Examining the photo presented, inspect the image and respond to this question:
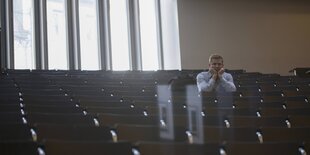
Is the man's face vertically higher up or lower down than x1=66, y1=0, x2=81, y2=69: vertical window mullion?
lower down

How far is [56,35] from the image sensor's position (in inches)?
474

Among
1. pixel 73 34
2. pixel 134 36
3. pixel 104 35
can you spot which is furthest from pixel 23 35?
pixel 134 36

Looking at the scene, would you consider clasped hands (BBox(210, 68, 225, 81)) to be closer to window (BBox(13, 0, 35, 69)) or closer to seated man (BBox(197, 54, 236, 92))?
seated man (BBox(197, 54, 236, 92))

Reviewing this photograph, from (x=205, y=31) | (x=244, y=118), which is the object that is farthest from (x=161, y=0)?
(x=244, y=118)

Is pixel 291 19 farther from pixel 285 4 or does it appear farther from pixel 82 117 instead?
pixel 82 117

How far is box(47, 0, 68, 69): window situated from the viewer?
39.1ft

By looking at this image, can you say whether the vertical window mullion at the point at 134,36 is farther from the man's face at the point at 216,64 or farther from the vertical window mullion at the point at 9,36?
the man's face at the point at 216,64

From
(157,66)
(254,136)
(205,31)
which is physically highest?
(205,31)

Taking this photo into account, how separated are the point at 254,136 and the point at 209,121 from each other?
593 millimetres

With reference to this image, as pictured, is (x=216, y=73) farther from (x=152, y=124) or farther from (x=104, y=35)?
(x=104, y=35)

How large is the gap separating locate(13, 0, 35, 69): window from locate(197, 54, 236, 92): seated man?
6519mm

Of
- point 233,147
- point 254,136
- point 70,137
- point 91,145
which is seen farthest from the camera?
point 254,136

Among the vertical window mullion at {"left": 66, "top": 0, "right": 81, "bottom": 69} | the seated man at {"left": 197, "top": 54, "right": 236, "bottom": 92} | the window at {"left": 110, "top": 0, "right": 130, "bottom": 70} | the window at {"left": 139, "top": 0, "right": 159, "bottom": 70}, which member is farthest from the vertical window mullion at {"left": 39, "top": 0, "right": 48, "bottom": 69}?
the seated man at {"left": 197, "top": 54, "right": 236, "bottom": 92}

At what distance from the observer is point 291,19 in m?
13.7
